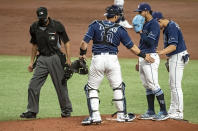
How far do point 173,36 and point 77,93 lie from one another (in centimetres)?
380

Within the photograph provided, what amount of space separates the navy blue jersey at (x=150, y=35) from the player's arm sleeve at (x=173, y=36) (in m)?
0.33

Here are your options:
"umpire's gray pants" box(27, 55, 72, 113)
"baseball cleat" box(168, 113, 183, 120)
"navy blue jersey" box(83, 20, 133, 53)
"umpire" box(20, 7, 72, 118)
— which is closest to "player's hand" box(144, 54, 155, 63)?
"navy blue jersey" box(83, 20, 133, 53)

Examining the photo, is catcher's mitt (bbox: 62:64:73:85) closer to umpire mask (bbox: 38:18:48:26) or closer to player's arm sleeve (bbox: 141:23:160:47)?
umpire mask (bbox: 38:18:48:26)

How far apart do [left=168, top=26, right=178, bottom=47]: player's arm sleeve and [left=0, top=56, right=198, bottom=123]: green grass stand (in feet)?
5.39

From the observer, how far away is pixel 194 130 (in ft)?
28.3

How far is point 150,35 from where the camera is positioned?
937 cm

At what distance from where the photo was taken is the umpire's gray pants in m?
9.91

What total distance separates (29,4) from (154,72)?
20.6 m

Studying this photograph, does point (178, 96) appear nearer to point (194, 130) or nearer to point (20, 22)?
point (194, 130)

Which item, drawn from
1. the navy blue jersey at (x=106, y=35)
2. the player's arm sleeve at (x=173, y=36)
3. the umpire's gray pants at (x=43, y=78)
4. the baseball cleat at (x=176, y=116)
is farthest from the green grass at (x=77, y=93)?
the navy blue jersey at (x=106, y=35)

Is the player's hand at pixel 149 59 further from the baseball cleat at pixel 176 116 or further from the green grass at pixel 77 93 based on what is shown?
the green grass at pixel 77 93

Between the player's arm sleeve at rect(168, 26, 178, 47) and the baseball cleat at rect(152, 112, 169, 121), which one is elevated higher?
the player's arm sleeve at rect(168, 26, 178, 47)

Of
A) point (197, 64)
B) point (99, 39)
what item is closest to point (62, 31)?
point (99, 39)

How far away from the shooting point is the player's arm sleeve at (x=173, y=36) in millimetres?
9734
